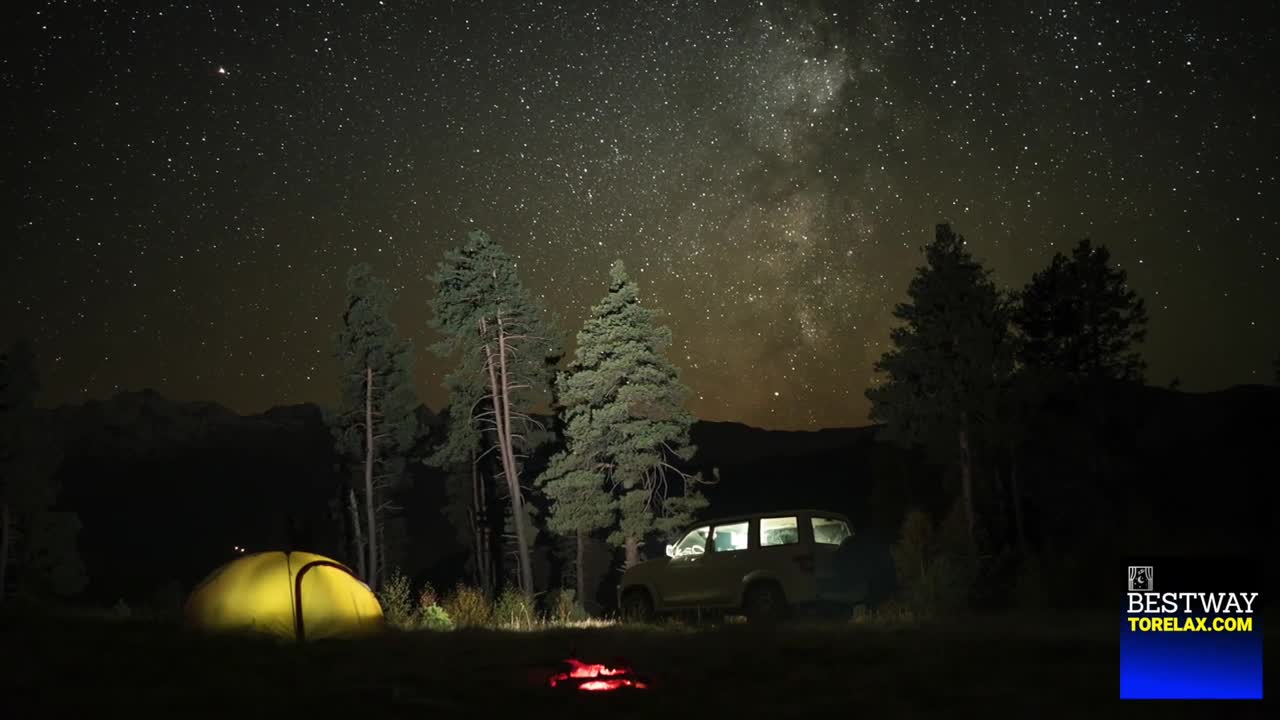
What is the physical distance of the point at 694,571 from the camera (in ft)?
62.5

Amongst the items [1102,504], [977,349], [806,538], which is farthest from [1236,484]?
[806,538]

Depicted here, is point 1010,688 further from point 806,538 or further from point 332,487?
point 332,487

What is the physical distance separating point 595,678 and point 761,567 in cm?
834

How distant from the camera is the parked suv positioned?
17.9 meters

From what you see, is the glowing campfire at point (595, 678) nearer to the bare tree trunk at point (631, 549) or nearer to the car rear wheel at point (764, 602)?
the car rear wheel at point (764, 602)

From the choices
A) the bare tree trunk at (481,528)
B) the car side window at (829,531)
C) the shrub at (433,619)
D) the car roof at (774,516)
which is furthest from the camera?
the bare tree trunk at (481,528)

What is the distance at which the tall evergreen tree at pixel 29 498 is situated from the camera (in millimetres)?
45719

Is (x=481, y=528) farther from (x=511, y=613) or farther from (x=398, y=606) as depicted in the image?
(x=511, y=613)

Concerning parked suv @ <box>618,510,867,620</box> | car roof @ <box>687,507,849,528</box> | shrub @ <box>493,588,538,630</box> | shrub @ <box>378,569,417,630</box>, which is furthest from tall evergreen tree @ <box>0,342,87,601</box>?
car roof @ <box>687,507,849,528</box>

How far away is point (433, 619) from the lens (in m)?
19.3

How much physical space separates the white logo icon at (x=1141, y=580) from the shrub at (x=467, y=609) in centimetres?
1369

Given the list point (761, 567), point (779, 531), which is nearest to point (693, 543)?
point (761, 567)

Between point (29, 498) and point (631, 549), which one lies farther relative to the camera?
point (29, 498)

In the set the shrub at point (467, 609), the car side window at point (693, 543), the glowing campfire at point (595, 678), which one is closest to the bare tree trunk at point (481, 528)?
the shrub at point (467, 609)
